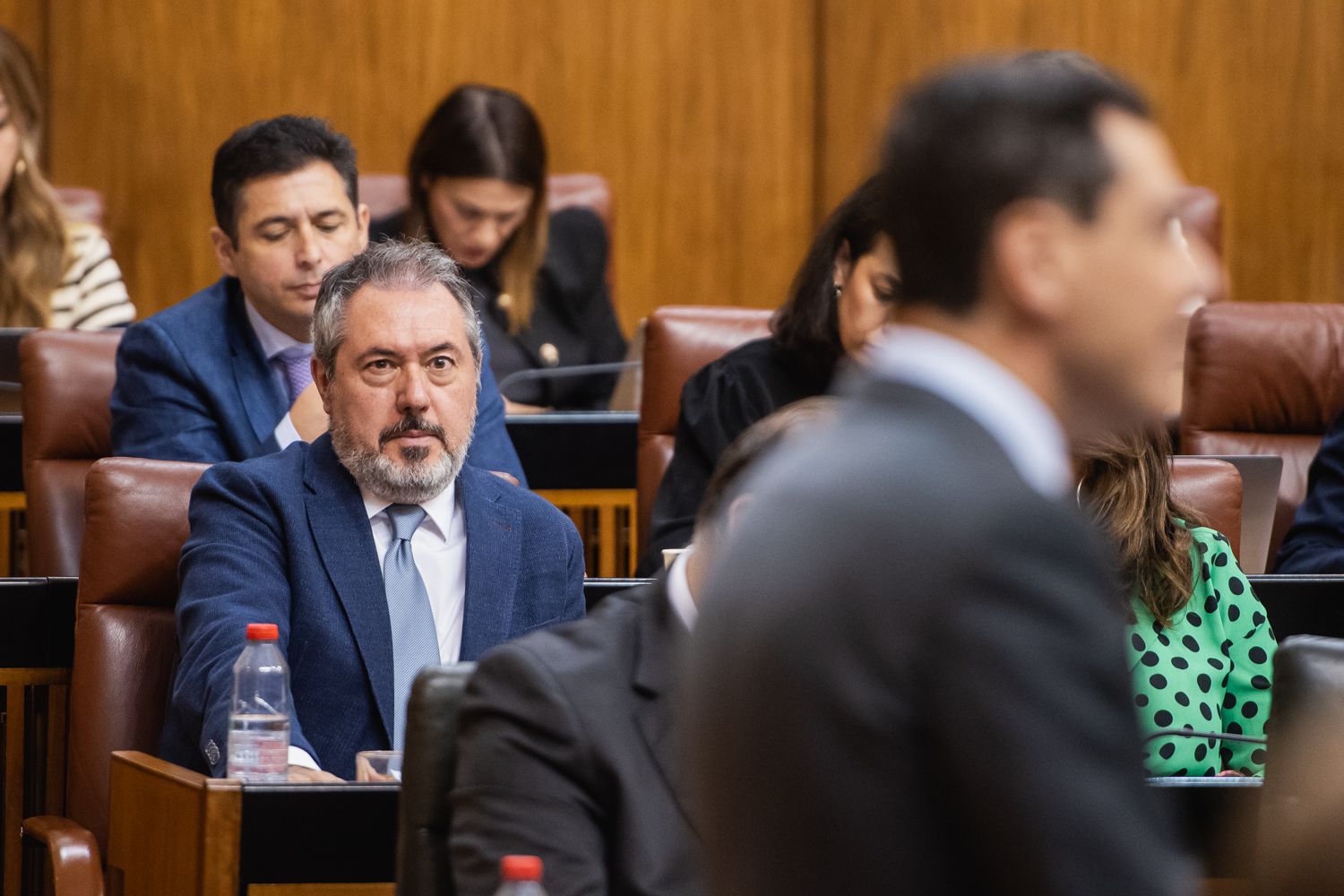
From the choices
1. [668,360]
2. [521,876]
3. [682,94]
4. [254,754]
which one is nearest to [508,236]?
[668,360]

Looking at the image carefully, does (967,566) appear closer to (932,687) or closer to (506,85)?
(932,687)

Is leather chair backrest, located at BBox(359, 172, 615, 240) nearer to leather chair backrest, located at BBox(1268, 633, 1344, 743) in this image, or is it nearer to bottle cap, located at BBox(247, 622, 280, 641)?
bottle cap, located at BBox(247, 622, 280, 641)

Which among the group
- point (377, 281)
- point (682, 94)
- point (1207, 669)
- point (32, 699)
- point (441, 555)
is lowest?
point (32, 699)

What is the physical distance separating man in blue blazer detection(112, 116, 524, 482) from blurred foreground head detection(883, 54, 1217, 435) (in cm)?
209

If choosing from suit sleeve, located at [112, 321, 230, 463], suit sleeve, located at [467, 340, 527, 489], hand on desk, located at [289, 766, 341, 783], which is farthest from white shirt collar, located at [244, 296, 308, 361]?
hand on desk, located at [289, 766, 341, 783]

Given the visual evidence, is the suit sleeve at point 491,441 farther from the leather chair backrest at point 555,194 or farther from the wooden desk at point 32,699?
the leather chair backrest at point 555,194

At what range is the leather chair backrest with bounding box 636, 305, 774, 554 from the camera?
332 centimetres

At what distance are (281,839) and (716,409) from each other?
54.4 inches

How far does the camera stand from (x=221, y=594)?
227cm

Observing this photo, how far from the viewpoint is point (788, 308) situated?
3.09m

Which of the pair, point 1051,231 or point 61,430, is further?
point 61,430

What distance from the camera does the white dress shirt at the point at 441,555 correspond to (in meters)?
2.40

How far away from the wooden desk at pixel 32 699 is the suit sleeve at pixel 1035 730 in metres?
1.95

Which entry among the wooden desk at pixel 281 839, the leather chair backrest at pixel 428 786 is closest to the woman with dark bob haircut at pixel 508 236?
the wooden desk at pixel 281 839
